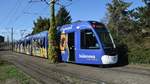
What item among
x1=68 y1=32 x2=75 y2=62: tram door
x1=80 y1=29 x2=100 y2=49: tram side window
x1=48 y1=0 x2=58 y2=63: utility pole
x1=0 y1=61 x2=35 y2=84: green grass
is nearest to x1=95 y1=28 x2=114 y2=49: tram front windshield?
x1=80 y1=29 x2=100 y2=49: tram side window

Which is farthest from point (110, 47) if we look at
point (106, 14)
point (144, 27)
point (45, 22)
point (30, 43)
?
point (106, 14)

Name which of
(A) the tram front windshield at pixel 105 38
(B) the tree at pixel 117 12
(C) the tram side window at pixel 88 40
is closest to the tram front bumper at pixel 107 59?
(A) the tram front windshield at pixel 105 38

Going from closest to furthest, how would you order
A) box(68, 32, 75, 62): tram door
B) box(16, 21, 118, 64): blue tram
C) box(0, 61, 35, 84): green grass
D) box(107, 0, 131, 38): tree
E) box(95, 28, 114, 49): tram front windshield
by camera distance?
box(0, 61, 35, 84): green grass, box(16, 21, 118, 64): blue tram, box(95, 28, 114, 49): tram front windshield, box(68, 32, 75, 62): tram door, box(107, 0, 131, 38): tree

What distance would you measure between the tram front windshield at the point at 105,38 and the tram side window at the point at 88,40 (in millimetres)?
379

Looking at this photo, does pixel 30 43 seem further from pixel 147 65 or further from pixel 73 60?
pixel 147 65

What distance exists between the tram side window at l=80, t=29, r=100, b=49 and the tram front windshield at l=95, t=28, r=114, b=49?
14.9 inches

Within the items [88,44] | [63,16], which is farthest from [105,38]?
[63,16]

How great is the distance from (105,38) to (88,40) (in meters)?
1.18

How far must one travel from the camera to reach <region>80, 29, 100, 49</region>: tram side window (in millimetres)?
22125

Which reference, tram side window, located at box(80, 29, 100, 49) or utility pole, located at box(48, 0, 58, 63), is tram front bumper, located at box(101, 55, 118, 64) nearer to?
tram side window, located at box(80, 29, 100, 49)

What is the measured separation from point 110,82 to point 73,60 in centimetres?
1146

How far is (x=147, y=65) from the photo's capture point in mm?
21484

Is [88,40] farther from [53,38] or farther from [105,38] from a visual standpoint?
[53,38]

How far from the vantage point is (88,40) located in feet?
74.5
